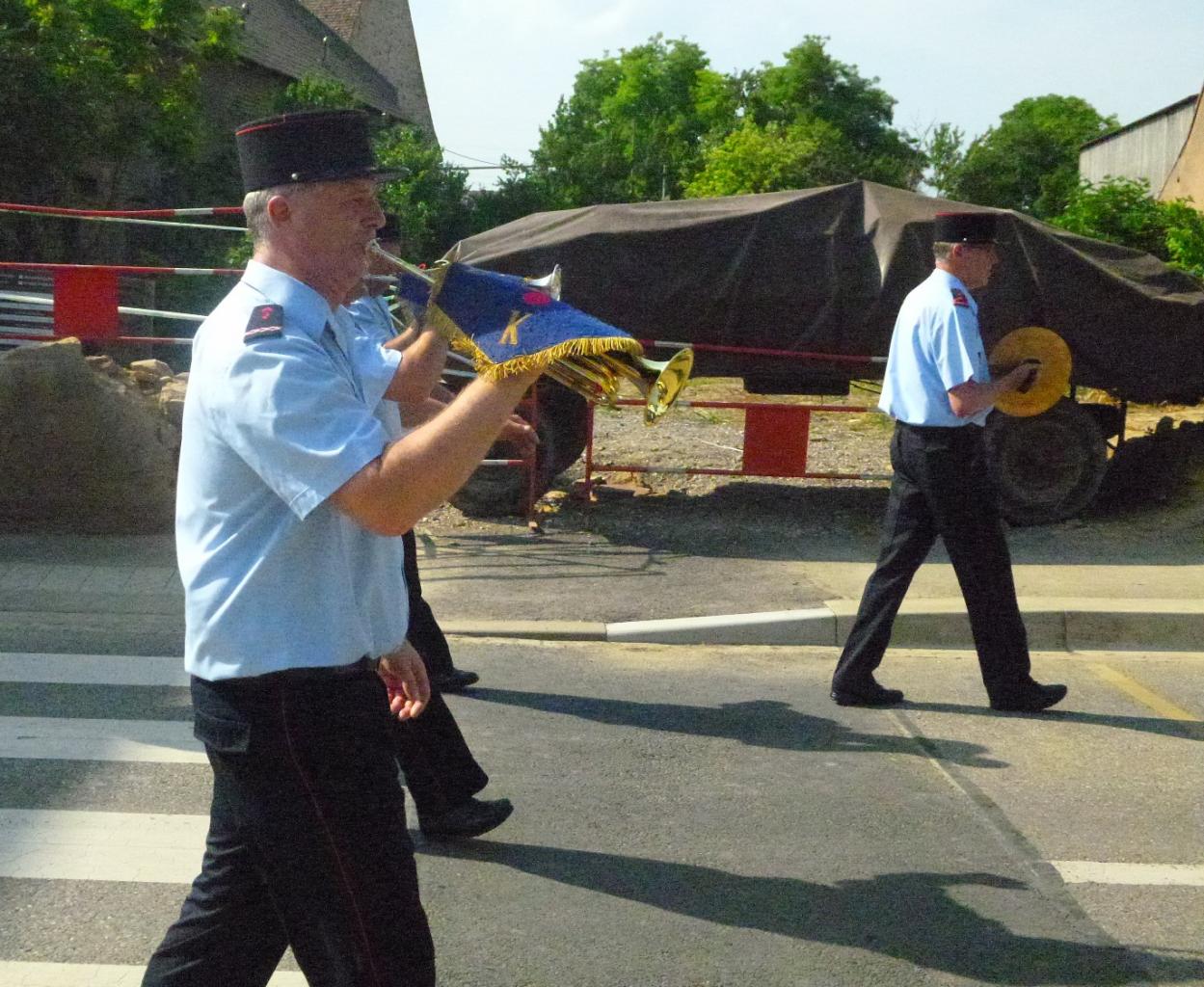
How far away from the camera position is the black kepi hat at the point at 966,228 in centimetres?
581

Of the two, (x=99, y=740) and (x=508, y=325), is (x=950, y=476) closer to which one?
(x=99, y=740)

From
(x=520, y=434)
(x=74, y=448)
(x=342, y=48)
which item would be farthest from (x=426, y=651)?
(x=342, y=48)

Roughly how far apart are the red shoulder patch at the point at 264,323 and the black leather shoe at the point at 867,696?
4216 millimetres

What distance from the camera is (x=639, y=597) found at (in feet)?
26.4

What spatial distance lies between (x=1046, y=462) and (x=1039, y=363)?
4.36 m

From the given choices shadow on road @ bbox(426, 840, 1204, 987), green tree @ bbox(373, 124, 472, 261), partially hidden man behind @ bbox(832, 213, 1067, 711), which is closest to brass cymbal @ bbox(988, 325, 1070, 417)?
partially hidden man behind @ bbox(832, 213, 1067, 711)

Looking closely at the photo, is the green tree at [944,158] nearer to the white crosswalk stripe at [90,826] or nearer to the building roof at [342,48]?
the building roof at [342,48]

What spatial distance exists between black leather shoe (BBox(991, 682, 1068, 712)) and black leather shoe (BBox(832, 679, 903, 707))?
1.34 ft

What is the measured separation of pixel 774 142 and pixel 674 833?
140ft

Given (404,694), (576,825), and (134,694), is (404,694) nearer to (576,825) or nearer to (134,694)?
(576,825)

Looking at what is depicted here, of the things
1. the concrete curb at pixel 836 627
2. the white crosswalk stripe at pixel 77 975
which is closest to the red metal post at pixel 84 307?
the concrete curb at pixel 836 627

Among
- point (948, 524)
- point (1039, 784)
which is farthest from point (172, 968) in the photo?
point (948, 524)

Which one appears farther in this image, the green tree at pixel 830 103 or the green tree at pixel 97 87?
the green tree at pixel 830 103

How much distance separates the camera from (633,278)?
10.2m
